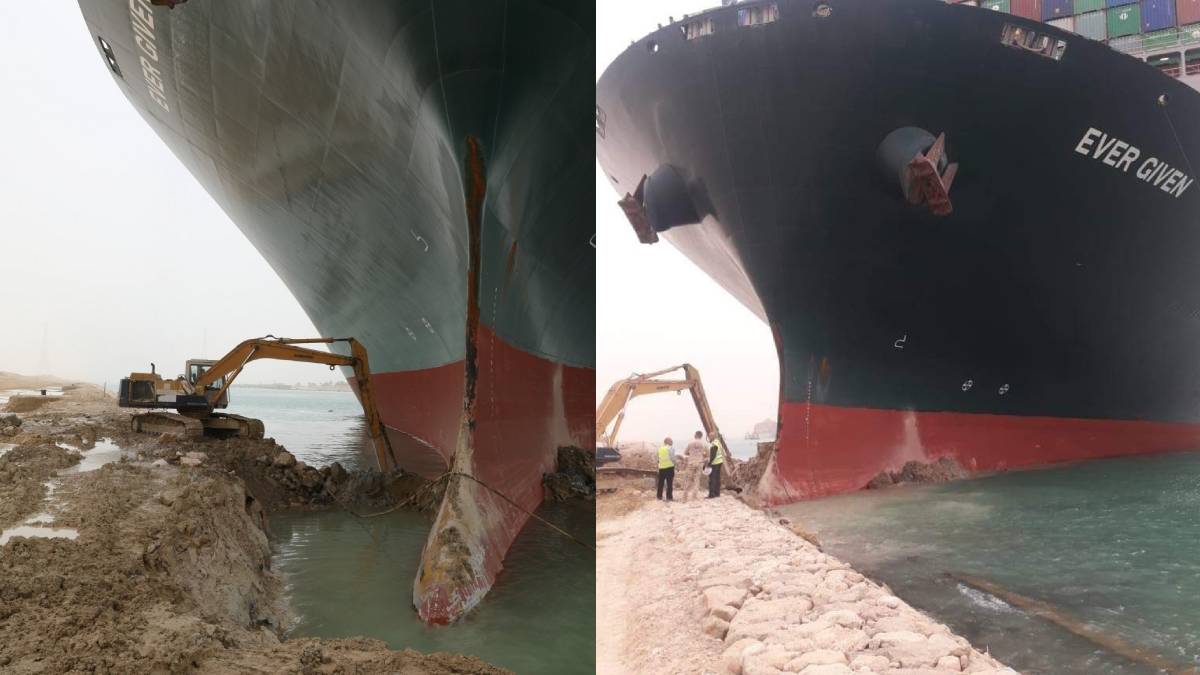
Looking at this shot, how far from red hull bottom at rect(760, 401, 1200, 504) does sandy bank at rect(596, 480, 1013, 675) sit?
3023mm

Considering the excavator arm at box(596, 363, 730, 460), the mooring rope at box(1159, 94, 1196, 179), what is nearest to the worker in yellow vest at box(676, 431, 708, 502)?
the excavator arm at box(596, 363, 730, 460)

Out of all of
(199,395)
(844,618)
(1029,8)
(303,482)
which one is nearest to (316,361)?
(303,482)

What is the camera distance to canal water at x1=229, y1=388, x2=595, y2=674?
3107mm

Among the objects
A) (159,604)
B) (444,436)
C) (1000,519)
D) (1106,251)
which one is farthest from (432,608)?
(1106,251)

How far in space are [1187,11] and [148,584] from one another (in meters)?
Result: 14.7

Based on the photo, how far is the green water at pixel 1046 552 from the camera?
369 centimetres

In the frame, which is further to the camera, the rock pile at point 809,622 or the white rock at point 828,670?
the rock pile at point 809,622

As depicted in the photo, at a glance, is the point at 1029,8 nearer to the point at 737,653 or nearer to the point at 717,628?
the point at 717,628

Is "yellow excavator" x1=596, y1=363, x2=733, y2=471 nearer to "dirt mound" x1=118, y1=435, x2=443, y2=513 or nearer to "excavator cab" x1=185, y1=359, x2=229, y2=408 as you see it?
"dirt mound" x1=118, y1=435, x2=443, y2=513

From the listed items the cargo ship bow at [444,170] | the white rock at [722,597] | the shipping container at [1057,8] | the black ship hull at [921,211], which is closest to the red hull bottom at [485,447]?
the cargo ship bow at [444,170]

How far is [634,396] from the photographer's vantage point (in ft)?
26.7

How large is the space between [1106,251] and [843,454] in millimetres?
4051

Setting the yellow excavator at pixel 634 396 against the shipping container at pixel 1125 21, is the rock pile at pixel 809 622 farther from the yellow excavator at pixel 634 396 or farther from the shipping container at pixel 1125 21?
the shipping container at pixel 1125 21

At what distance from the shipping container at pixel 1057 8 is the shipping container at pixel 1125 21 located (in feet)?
2.01
